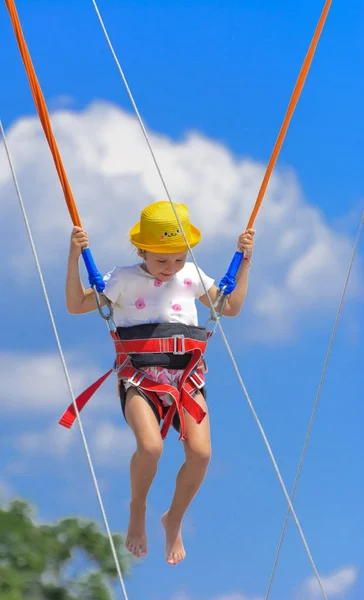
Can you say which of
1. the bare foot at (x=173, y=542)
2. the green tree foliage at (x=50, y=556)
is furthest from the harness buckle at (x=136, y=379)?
the green tree foliage at (x=50, y=556)

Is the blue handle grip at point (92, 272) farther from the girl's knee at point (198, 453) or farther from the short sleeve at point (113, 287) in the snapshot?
the girl's knee at point (198, 453)

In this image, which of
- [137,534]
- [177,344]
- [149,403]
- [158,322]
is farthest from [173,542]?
[158,322]

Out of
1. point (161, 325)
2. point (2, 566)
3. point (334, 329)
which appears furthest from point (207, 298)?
point (2, 566)

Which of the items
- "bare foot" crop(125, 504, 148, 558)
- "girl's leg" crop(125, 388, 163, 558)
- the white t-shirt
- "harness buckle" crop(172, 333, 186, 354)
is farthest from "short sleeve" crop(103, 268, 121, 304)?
"bare foot" crop(125, 504, 148, 558)

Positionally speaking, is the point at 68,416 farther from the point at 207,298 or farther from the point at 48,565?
the point at 48,565

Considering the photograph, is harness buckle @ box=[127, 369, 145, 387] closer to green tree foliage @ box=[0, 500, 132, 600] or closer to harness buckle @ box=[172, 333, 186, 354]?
harness buckle @ box=[172, 333, 186, 354]

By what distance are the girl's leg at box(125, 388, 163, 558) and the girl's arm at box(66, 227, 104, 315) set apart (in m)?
0.49

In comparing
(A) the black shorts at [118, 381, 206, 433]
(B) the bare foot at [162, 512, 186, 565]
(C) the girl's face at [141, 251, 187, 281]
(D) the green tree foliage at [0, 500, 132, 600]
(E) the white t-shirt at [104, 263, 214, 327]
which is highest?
(D) the green tree foliage at [0, 500, 132, 600]

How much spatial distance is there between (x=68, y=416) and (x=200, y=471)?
0.74 m

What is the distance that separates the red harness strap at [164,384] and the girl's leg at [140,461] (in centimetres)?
8

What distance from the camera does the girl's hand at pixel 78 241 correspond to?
17.0 ft

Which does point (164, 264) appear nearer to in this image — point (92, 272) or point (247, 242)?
point (92, 272)

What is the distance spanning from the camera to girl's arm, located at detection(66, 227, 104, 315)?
5.18m

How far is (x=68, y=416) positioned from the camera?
533 cm
